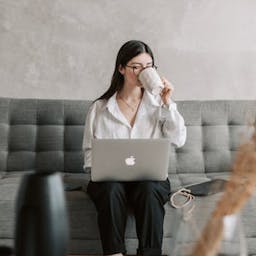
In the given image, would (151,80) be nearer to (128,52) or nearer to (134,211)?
(128,52)

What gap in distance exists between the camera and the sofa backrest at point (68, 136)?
2.34 meters

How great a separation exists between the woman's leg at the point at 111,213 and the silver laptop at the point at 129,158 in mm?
67

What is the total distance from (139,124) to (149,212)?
1.67ft

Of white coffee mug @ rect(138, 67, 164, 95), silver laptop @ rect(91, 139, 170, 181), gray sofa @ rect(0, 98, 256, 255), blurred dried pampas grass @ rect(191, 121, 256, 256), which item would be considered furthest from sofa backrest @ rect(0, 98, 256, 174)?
blurred dried pampas grass @ rect(191, 121, 256, 256)

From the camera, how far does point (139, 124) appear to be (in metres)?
2.07

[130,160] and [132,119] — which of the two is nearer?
[130,160]

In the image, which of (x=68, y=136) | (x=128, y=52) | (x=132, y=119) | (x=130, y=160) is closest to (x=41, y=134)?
(x=68, y=136)

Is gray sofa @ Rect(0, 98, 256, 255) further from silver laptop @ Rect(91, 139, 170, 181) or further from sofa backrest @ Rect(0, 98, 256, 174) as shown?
silver laptop @ Rect(91, 139, 170, 181)

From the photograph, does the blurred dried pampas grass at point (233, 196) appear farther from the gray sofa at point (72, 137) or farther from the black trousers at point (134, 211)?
the gray sofa at point (72, 137)

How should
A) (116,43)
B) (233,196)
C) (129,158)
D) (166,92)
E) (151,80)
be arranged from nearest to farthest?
1. (233,196)
2. (129,158)
3. (151,80)
4. (166,92)
5. (116,43)

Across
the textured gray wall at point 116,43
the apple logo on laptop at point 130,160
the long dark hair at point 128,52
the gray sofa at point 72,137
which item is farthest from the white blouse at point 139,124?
the textured gray wall at point 116,43

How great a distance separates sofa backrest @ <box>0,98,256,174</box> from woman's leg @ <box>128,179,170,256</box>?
A: 59 centimetres

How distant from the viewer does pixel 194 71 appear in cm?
276

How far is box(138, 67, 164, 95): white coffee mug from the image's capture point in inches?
74.0
